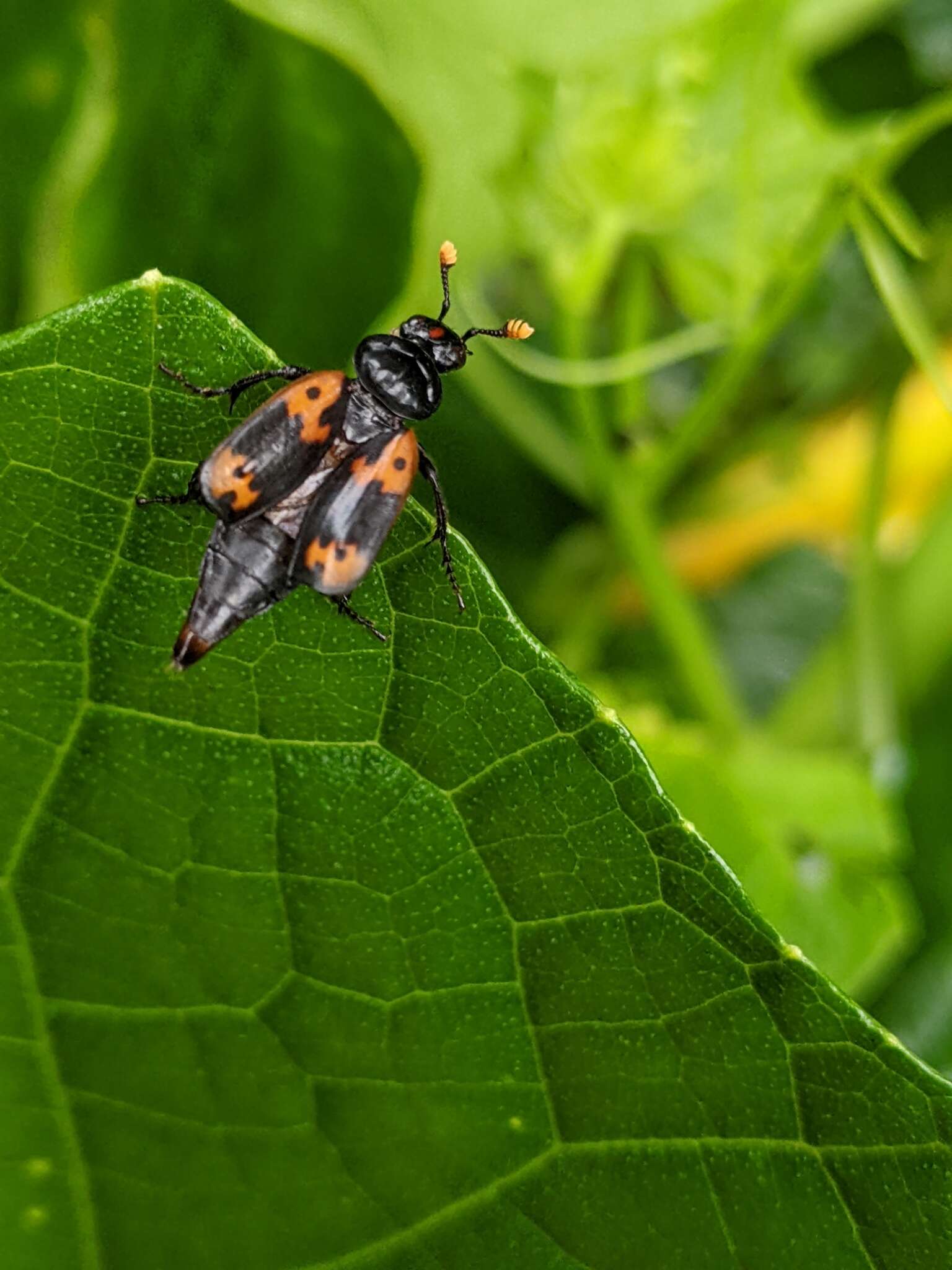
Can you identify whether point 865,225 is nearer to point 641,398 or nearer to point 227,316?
point 641,398

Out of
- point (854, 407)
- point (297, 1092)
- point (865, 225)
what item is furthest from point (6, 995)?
point (854, 407)

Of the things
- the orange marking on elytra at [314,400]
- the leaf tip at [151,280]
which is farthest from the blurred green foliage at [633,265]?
the leaf tip at [151,280]

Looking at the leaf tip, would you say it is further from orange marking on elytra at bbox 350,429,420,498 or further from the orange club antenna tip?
the orange club antenna tip

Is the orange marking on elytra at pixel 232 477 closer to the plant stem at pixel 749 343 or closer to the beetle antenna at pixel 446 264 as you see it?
the beetle antenna at pixel 446 264

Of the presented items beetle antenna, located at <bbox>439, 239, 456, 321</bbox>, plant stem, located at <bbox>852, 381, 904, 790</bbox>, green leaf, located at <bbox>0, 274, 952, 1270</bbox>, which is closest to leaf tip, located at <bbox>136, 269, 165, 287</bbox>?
green leaf, located at <bbox>0, 274, 952, 1270</bbox>

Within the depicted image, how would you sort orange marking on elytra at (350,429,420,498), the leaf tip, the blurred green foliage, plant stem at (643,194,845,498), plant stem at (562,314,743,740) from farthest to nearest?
1. plant stem at (562,314,743,740)
2. plant stem at (643,194,845,498)
3. the blurred green foliage
4. orange marking on elytra at (350,429,420,498)
5. the leaf tip

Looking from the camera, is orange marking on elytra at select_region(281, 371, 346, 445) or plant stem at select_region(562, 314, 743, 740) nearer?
orange marking on elytra at select_region(281, 371, 346, 445)

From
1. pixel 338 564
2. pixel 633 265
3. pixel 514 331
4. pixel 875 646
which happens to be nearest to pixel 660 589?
pixel 875 646

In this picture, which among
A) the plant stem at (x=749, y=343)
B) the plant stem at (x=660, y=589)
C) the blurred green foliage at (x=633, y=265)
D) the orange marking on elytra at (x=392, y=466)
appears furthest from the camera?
the plant stem at (x=660, y=589)
